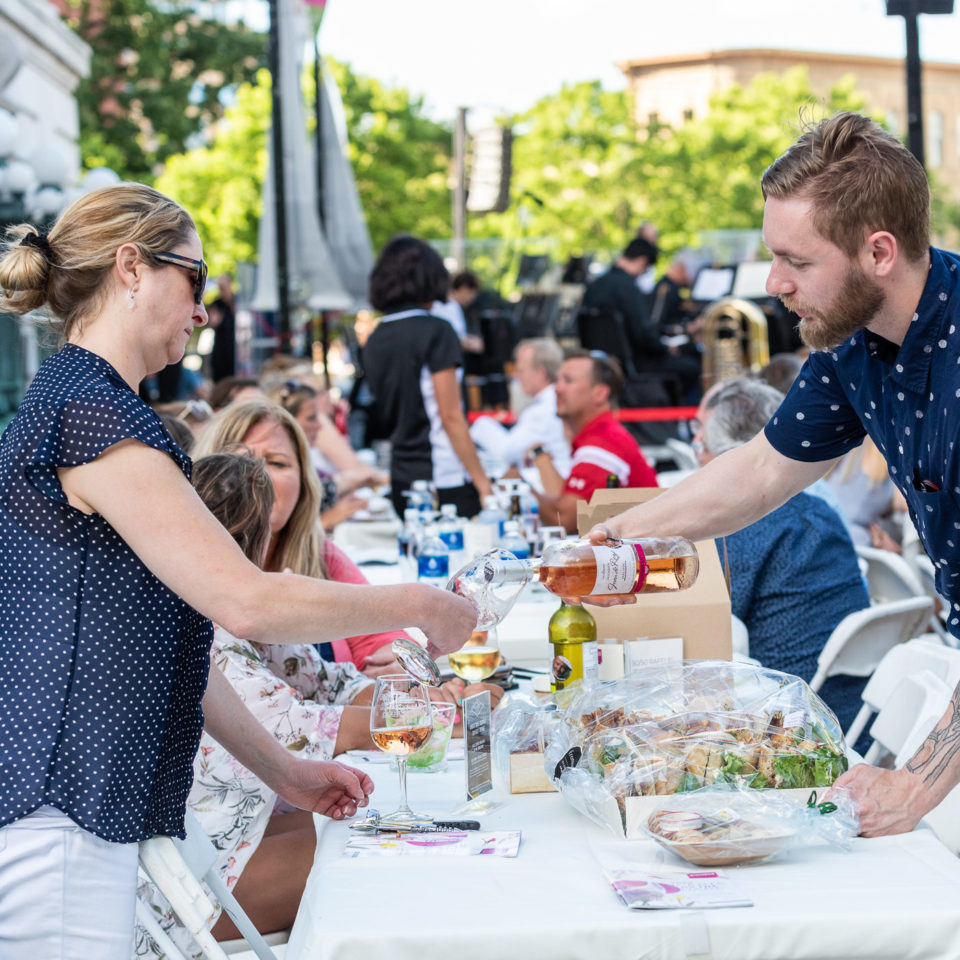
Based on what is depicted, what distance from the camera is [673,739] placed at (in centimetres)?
201

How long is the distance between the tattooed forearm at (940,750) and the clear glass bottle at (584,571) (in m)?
0.61

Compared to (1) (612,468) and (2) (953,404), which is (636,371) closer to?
(1) (612,468)

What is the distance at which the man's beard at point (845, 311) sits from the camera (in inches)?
84.8

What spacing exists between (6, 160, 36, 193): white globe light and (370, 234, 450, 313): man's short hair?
4583 mm

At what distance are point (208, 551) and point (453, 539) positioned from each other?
10.3ft

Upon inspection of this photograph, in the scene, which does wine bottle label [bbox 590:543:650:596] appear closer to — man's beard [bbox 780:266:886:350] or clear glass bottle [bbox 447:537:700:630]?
clear glass bottle [bbox 447:537:700:630]

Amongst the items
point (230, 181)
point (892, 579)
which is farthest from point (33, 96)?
point (230, 181)

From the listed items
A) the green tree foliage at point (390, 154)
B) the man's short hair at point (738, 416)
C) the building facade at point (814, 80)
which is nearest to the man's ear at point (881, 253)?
the man's short hair at point (738, 416)

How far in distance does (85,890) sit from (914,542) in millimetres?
4854

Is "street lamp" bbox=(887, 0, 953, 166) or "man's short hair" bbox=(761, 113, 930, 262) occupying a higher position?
"street lamp" bbox=(887, 0, 953, 166)

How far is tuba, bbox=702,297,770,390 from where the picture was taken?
1132 cm

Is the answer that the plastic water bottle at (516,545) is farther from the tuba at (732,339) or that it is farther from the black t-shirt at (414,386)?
the tuba at (732,339)

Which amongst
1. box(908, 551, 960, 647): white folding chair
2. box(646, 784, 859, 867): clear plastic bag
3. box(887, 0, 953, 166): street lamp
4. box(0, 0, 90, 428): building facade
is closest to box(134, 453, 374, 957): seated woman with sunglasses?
box(646, 784, 859, 867): clear plastic bag

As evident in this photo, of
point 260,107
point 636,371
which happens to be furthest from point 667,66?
point 636,371
